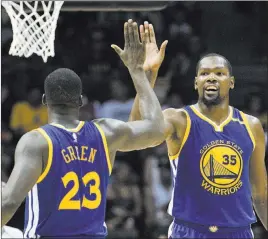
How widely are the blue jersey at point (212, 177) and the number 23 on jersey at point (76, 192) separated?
1606mm

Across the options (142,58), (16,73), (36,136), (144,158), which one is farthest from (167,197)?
(36,136)

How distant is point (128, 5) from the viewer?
5.96 metres

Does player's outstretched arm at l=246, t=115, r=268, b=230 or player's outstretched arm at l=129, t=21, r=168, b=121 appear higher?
player's outstretched arm at l=129, t=21, r=168, b=121

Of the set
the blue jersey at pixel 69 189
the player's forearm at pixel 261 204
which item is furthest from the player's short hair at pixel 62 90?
the player's forearm at pixel 261 204

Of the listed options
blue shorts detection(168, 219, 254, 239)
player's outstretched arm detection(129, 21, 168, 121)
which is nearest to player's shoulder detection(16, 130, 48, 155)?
player's outstretched arm detection(129, 21, 168, 121)

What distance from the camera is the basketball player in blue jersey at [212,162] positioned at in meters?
5.38

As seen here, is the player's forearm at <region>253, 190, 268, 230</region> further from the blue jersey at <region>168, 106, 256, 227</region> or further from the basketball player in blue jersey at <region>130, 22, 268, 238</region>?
the blue jersey at <region>168, 106, 256, 227</region>

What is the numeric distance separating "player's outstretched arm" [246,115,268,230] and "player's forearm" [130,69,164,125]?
1.52 metres

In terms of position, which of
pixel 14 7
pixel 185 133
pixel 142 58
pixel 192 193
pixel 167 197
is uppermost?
pixel 14 7

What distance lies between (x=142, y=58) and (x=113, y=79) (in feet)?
19.4

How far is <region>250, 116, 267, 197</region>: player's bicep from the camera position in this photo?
222 inches

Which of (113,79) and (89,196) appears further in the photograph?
(113,79)

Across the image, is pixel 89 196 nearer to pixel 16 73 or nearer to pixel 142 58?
pixel 142 58

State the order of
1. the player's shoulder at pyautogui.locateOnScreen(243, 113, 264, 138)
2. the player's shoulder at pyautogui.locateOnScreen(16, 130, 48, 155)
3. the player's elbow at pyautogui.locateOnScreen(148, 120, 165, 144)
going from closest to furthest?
the player's shoulder at pyautogui.locateOnScreen(16, 130, 48, 155), the player's elbow at pyautogui.locateOnScreen(148, 120, 165, 144), the player's shoulder at pyautogui.locateOnScreen(243, 113, 264, 138)
